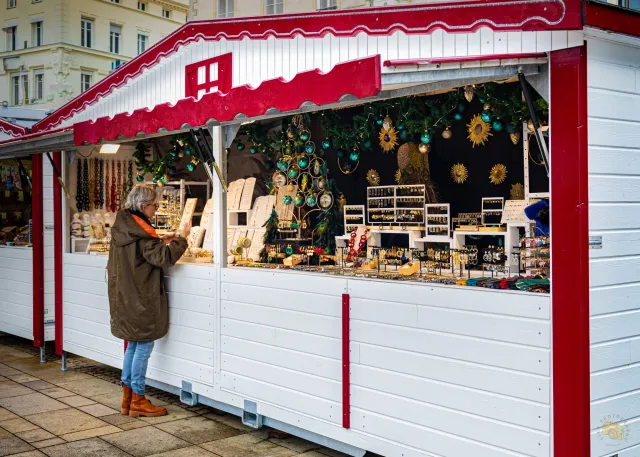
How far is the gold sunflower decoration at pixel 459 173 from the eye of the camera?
652cm

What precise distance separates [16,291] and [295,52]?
5490 millimetres

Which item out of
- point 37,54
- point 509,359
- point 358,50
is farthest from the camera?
point 37,54

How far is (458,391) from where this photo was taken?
12.6 ft

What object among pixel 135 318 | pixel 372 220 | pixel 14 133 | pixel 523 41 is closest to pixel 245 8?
pixel 14 133

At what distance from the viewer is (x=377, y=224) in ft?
22.7

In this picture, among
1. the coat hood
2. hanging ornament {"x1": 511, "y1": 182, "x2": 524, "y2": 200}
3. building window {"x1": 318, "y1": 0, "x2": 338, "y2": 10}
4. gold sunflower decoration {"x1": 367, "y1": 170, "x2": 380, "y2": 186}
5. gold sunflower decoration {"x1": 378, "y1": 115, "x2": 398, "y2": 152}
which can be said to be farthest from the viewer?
building window {"x1": 318, "y1": 0, "x2": 338, "y2": 10}

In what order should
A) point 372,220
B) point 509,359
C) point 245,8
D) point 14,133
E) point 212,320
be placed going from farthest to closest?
point 245,8, point 14,133, point 372,220, point 212,320, point 509,359

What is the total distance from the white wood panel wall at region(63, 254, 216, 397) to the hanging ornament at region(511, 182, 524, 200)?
8.56 feet

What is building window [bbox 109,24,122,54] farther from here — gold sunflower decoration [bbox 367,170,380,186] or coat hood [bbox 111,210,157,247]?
coat hood [bbox 111,210,157,247]

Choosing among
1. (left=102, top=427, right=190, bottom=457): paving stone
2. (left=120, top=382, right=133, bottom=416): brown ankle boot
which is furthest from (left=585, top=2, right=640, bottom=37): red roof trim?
(left=120, top=382, right=133, bottom=416): brown ankle boot

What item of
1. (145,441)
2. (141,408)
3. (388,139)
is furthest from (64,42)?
(145,441)

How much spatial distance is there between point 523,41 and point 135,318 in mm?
3592

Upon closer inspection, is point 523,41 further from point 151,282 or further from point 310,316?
point 151,282

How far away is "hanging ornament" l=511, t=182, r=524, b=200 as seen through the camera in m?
6.06
